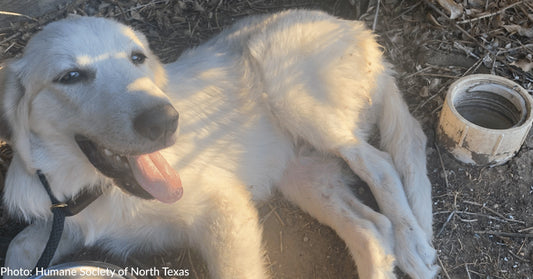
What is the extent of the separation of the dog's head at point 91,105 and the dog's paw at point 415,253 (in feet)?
4.30

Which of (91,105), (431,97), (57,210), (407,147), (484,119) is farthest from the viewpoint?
(431,97)

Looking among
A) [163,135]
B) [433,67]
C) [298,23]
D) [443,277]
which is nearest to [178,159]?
[163,135]

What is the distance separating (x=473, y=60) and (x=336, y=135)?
4.65ft

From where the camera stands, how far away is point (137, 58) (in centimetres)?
246

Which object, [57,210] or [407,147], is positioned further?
[407,147]

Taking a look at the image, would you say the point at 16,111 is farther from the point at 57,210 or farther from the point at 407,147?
the point at 407,147

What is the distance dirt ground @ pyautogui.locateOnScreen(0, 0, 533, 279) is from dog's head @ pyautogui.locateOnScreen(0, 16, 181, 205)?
2.77 ft

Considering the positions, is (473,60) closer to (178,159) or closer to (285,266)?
(285,266)

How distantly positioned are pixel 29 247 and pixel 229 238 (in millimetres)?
1090

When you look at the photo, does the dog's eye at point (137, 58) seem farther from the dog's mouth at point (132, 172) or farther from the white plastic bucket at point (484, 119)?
the white plastic bucket at point (484, 119)

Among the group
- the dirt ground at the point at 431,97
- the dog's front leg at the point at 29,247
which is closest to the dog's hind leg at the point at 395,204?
the dirt ground at the point at 431,97

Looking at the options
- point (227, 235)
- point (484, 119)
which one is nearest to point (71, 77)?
point (227, 235)

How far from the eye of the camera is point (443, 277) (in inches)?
110

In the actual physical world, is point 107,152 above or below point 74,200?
above
